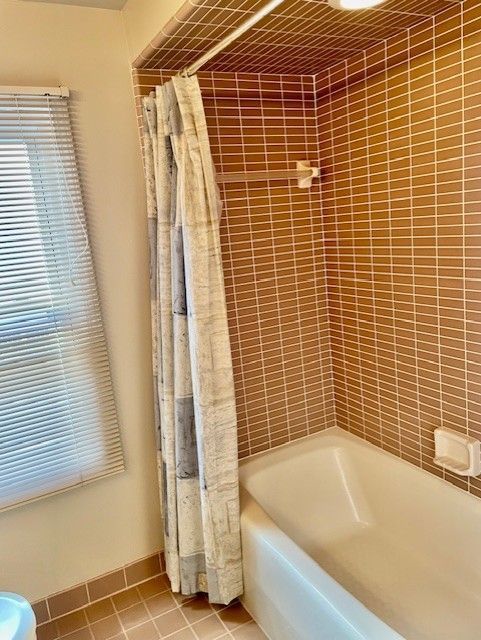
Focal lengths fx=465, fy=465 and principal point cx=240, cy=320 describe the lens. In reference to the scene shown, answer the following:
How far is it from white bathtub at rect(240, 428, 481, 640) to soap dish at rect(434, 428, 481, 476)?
0.37 feet

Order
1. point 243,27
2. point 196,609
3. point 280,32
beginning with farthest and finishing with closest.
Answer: point 196,609, point 280,32, point 243,27

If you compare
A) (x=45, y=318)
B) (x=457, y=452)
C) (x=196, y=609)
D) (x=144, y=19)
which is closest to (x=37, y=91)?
(x=144, y=19)

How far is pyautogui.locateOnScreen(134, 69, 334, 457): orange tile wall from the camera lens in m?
2.01

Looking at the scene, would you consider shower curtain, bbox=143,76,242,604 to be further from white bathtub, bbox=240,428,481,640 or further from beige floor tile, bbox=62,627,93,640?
beige floor tile, bbox=62,627,93,640

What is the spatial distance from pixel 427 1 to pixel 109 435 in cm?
193

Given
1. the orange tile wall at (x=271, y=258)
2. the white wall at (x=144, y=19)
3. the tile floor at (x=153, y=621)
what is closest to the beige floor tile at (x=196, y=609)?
the tile floor at (x=153, y=621)

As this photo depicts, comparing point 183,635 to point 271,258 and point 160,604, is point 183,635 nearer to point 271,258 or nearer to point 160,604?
point 160,604

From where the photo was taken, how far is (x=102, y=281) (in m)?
1.90

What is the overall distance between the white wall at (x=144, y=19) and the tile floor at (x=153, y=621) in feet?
7.21

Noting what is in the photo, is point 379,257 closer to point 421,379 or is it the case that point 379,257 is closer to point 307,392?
point 421,379

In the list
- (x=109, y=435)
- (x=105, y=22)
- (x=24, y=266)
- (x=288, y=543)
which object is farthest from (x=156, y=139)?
(x=288, y=543)

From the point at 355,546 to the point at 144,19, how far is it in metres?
2.24

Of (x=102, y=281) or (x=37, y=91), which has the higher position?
(x=37, y=91)

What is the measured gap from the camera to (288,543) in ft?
5.33
